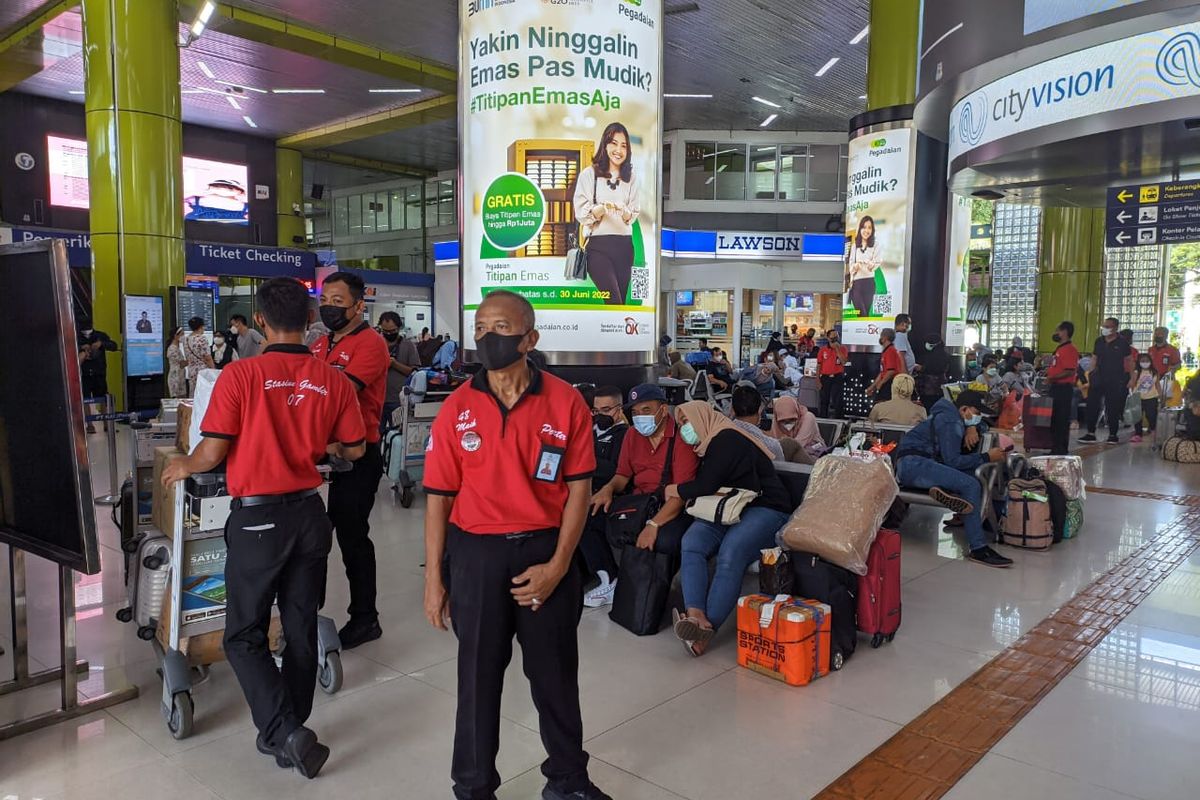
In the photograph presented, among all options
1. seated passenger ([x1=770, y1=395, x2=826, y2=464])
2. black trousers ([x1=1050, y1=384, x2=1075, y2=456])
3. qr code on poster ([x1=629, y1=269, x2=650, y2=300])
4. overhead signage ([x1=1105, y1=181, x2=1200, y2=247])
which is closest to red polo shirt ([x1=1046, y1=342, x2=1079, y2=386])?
black trousers ([x1=1050, y1=384, x2=1075, y2=456])

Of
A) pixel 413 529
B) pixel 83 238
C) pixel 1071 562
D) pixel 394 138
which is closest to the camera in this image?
pixel 1071 562

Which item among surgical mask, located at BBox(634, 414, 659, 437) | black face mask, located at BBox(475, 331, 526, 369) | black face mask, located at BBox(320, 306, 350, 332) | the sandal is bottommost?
the sandal

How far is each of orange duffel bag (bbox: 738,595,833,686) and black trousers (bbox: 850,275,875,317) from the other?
954 centimetres

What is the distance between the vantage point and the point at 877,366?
12.6m

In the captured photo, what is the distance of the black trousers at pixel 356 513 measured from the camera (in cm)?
397

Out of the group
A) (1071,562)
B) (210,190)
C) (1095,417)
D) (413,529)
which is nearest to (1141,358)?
(1095,417)

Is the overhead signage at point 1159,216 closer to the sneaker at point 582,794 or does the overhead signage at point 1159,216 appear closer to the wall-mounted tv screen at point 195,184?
the sneaker at point 582,794

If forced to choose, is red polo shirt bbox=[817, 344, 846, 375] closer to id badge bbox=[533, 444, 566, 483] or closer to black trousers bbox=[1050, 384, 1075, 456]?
black trousers bbox=[1050, 384, 1075, 456]

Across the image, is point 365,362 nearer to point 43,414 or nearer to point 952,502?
point 43,414

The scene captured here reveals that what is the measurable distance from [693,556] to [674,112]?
20.4 meters

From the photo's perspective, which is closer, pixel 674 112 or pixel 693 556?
pixel 693 556

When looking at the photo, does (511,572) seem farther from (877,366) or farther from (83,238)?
(83,238)

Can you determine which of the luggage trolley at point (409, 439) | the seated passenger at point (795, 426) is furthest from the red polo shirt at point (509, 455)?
the luggage trolley at point (409, 439)

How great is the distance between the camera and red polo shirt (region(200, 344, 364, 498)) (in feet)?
9.11
